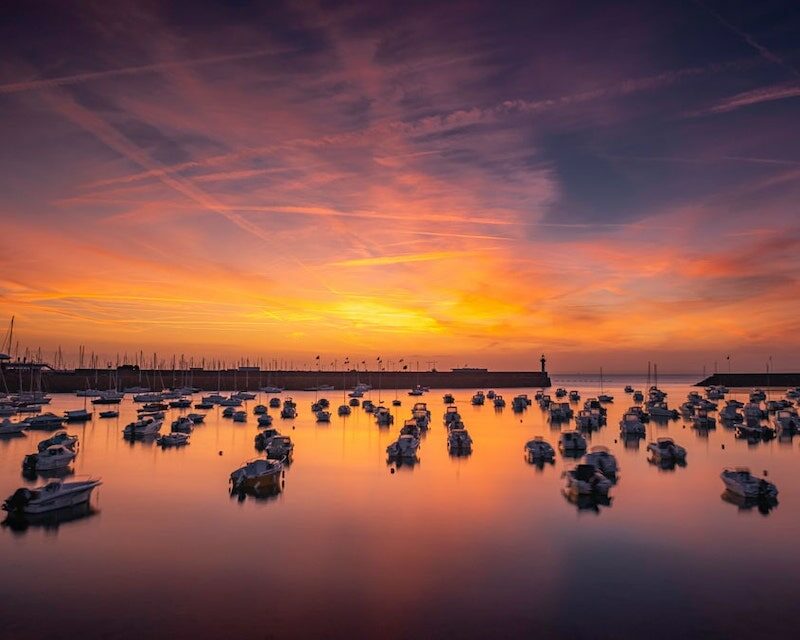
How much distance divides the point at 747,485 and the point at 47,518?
47.9 metres

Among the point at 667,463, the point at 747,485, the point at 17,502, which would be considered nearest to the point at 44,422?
the point at 17,502

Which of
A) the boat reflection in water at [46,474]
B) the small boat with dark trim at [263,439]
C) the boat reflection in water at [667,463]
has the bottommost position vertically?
the boat reflection in water at [667,463]

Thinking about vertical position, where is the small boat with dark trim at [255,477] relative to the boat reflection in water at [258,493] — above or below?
above

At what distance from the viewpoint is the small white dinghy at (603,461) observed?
2116 inches

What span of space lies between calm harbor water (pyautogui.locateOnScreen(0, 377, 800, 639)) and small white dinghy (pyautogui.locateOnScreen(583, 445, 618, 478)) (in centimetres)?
198

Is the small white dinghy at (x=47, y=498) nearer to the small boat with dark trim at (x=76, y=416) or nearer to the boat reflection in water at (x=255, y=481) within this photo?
the boat reflection in water at (x=255, y=481)

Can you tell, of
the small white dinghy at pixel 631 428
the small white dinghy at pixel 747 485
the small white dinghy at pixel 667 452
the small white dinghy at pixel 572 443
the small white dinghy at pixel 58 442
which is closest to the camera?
the small white dinghy at pixel 747 485

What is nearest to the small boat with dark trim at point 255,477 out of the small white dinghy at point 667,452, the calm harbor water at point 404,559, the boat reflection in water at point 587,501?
the calm harbor water at point 404,559

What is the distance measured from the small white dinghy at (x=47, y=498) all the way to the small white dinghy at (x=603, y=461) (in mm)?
40592

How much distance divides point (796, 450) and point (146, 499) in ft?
236

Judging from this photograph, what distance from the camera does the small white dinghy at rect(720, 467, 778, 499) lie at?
44781 millimetres

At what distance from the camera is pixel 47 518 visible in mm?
38719

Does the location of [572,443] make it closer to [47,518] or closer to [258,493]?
[258,493]

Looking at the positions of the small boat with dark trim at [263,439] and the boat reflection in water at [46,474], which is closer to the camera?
the boat reflection in water at [46,474]
